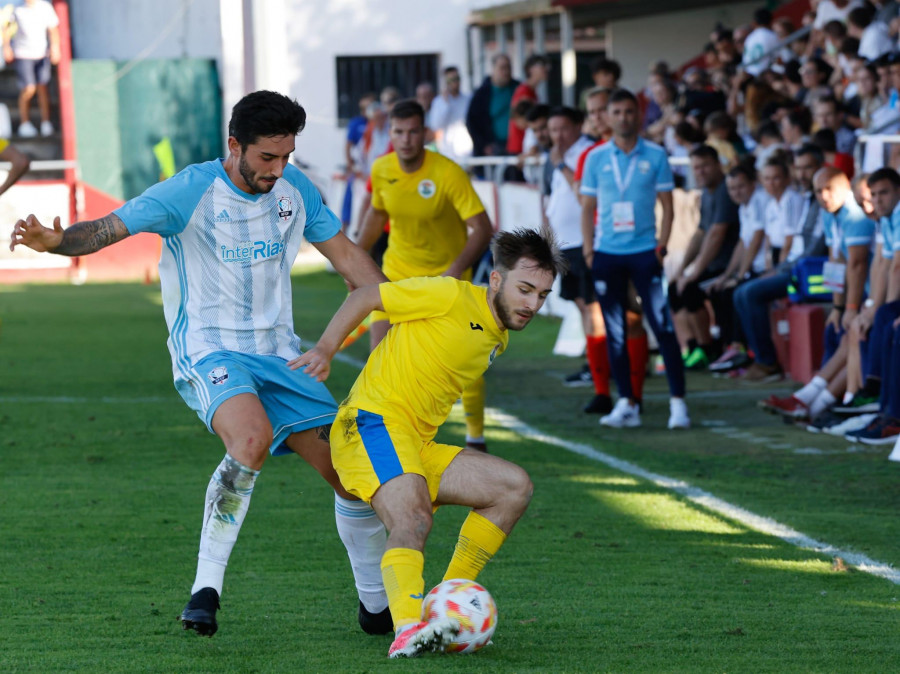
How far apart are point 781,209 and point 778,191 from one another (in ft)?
0.54

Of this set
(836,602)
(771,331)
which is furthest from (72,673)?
(771,331)

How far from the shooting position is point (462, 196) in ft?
27.8

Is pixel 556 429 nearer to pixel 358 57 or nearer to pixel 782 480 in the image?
pixel 782 480

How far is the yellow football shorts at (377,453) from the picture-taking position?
14.9 feet

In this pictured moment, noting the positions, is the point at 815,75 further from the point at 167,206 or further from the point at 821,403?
the point at 167,206

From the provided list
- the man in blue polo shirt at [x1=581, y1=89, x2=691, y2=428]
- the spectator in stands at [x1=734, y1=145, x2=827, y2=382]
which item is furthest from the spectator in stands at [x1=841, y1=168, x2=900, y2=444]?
the spectator in stands at [x1=734, y1=145, x2=827, y2=382]

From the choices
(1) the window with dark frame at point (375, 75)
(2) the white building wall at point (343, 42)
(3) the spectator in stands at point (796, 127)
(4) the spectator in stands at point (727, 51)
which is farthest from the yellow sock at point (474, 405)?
(1) the window with dark frame at point (375, 75)

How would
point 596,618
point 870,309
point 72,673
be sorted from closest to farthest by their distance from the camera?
point 72,673 → point 596,618 → point 870,309

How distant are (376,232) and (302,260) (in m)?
17.0

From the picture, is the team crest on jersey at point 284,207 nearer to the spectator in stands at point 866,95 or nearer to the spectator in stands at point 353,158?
the spectator in stands at point 866,95

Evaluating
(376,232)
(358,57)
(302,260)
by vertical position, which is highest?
(358,57)

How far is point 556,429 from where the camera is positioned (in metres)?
9.70

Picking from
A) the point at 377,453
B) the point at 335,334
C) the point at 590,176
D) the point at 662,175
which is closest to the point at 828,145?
the point at 662,175

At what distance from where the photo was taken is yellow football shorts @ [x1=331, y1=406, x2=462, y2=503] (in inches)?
179
